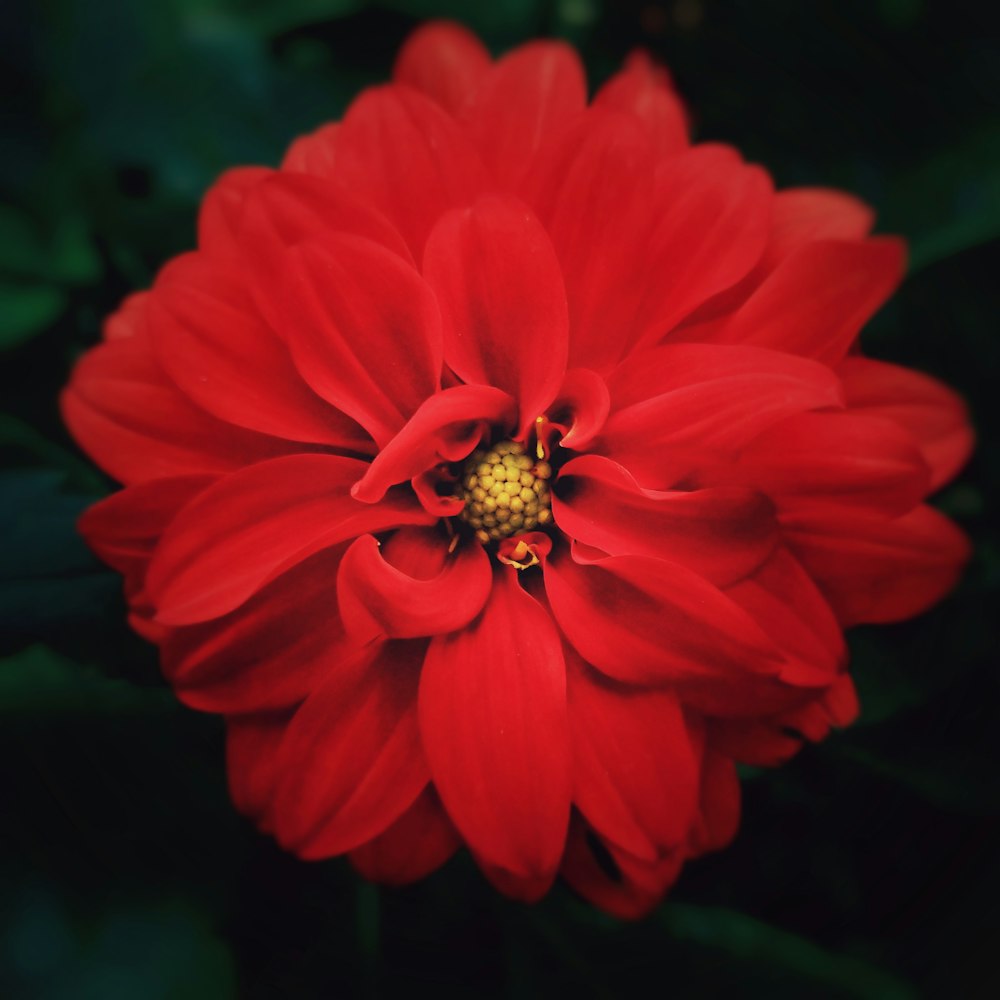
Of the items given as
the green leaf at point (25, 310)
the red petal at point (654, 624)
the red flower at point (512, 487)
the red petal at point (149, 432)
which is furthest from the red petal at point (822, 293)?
the green leaf at point (25, 310)

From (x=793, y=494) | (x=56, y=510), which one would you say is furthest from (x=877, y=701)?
(x=56, y=510)

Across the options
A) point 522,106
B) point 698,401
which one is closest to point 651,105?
point 522,106

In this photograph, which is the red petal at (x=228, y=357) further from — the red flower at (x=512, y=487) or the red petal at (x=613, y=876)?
the red petal at (x=613, y=876)

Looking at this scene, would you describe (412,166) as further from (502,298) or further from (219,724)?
(219,724)

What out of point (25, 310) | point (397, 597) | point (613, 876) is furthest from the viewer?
point (25, 310)

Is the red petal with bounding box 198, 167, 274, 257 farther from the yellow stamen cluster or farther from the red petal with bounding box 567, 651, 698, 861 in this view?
the red petal with bounding box 567, 651, 698, 861

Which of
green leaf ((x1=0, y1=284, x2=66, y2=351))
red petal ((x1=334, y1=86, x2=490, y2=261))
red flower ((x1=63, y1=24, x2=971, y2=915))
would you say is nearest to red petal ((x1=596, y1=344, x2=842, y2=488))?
red flower ((x1=63, y1=24, x2=971, y2=915))
